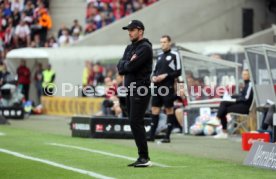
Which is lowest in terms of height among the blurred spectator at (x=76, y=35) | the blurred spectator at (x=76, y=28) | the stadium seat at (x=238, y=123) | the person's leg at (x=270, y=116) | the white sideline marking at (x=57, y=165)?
the white sideline marking at (x=57, y=165)

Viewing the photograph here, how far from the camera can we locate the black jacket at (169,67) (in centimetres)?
1725

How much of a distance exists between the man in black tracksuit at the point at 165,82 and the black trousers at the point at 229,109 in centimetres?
226

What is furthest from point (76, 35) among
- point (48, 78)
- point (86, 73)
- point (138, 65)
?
point (138, 65)

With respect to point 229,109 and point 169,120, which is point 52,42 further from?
point 169,120

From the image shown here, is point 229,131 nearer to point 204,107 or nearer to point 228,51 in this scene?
point 204,107

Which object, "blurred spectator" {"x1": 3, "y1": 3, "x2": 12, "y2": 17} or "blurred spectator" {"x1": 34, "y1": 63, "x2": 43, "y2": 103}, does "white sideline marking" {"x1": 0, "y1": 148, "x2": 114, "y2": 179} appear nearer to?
"blurred spectator" {"x1": 34, "y1": 63, "x2": 43, "y2": 103}

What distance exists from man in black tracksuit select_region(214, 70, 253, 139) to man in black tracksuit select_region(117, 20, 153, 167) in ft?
23.4

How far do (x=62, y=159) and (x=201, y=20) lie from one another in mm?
19423

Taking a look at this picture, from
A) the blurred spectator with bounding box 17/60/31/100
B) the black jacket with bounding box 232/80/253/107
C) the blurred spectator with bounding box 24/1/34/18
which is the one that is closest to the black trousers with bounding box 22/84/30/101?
the blurred spectator with bounding box 17/60/31/100

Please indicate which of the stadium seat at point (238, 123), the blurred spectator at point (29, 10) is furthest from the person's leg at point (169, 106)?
the blurred spectator at point (29, 10)

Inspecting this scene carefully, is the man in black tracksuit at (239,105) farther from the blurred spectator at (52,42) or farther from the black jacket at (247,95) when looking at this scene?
the blurred spectator at (52,42)

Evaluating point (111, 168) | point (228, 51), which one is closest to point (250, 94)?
point (228, 51)

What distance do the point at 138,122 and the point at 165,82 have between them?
5.19 meters

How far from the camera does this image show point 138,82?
40.1 ft
